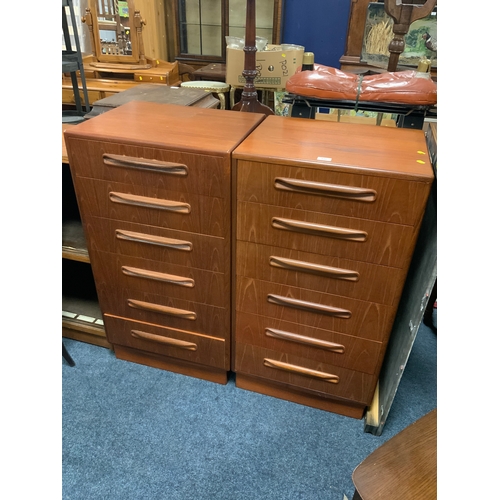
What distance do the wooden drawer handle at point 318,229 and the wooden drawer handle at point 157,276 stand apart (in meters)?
0.34

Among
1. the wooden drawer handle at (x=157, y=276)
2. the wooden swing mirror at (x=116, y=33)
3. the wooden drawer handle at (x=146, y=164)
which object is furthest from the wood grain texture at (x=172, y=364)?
the wooden swing mirror at (x=116, y=33)

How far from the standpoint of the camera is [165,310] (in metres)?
1.25

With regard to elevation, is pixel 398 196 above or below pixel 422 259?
above

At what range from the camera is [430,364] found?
148 centimetres

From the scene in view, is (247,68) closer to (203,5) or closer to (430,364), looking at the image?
(430,364)

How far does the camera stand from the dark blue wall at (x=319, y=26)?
2.83 meters

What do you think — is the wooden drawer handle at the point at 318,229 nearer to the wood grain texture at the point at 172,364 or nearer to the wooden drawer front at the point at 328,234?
the wooden drawer front at the point at 328,234

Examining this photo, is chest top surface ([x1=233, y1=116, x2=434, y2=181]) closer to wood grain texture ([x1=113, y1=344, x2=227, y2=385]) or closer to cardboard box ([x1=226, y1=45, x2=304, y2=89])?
wood grain texture ([x1=113, y1=344, x2=227, y2=385])

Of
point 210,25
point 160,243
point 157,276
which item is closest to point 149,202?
point 160,243

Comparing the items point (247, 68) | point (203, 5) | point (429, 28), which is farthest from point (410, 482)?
point (203, 5)

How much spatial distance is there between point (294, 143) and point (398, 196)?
0.97 ft

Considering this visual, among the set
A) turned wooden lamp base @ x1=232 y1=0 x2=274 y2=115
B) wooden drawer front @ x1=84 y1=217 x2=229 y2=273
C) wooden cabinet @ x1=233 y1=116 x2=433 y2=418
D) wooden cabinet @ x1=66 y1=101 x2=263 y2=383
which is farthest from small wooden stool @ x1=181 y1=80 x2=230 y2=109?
wooden drawer front @ x1=84 y1=217 x2=229 y2=273

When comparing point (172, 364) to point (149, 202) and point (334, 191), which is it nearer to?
point (149, 202)

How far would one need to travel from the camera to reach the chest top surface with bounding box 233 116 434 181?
35.0 inches
